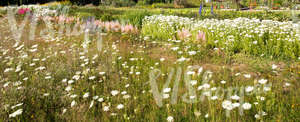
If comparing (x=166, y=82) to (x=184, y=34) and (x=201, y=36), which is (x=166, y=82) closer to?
(x=201, y=36)

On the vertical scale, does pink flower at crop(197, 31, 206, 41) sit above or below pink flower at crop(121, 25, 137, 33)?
below

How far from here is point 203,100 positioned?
2.68 m

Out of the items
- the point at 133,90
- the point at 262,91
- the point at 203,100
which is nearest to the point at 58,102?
the point at 133,90

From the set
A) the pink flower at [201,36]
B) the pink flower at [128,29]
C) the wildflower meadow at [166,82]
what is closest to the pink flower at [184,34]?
the wildflower meadow at [166,82]

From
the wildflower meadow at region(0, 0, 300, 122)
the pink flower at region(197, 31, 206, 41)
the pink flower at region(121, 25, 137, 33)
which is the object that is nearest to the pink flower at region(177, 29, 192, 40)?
the wildflower meadow at region(0, 0, 300, 122)

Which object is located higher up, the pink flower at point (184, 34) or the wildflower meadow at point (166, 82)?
the pink flower at point (184, 34)

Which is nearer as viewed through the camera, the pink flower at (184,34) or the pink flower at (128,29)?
the pink flower at (184,34)

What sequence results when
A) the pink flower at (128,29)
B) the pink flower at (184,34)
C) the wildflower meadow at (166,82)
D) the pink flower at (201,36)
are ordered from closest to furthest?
the wildflower meadow at (166,82), the pink flower at (201,36), the pink flower at (184,34), the pink flower at (128,29)

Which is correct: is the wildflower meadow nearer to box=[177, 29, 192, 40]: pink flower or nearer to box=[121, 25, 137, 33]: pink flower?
Result: box=[177, 29, 192, 40]: pink flower

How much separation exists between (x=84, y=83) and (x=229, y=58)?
2.76 metres

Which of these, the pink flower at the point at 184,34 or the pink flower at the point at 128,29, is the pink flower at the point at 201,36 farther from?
the pink flower at the point at 128,29

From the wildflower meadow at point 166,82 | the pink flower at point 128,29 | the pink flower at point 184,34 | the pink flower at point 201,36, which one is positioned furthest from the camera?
the pink flower at point 128,29

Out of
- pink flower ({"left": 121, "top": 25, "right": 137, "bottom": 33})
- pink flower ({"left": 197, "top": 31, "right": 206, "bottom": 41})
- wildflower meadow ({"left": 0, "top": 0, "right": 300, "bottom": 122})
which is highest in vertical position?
pink flower ({"left": 121, "top": 25, "right": 137, "bottom": 33})

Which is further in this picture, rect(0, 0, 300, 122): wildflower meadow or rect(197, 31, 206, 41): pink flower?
rect(197, 31, 206, 41): pink flower
